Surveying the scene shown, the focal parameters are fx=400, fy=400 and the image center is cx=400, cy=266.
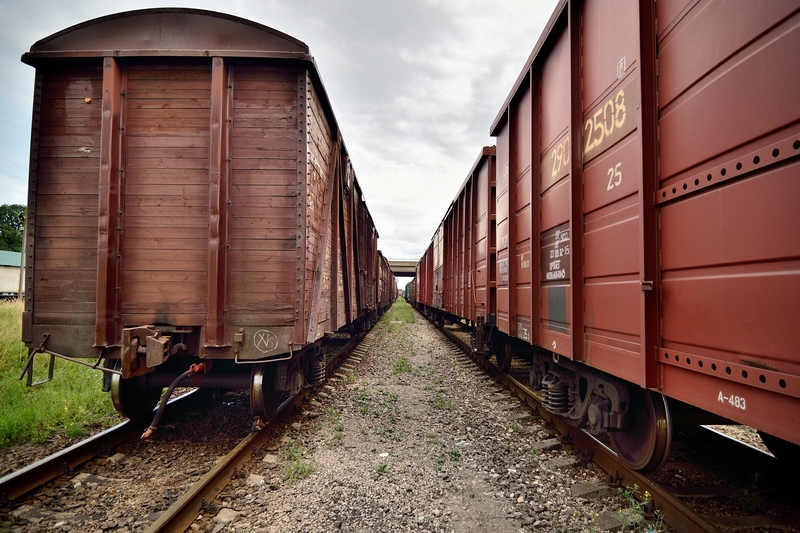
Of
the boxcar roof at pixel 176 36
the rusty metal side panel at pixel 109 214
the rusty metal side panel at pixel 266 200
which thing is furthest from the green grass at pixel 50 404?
the boxcar roof at pixel 176 36

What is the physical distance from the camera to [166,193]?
13.7 ft

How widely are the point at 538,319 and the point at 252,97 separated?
3825mm

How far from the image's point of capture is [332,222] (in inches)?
240

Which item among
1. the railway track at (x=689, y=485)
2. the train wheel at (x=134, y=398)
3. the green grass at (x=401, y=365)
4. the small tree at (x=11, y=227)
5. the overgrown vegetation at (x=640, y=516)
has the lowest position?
the green grass at (x=401, y=365)

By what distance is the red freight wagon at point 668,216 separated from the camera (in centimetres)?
164

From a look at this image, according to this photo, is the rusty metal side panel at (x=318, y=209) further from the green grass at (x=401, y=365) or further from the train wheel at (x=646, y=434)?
the train wheel at (x=646, y=434)

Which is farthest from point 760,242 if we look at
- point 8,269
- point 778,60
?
point 8,269

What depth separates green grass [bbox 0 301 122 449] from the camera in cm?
430

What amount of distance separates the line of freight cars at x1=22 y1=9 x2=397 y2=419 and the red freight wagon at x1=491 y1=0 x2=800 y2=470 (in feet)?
8.45

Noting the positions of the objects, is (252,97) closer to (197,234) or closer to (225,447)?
(197,234)

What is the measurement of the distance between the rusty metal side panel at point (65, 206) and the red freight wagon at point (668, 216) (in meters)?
4.62

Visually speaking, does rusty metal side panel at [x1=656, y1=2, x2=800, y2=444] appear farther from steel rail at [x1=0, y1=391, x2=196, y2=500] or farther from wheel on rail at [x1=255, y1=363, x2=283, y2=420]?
steel rail at [x1=0, y1=391, x2=196, y2=500]

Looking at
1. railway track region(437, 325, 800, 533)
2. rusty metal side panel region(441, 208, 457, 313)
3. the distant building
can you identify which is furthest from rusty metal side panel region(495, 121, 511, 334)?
the distant building

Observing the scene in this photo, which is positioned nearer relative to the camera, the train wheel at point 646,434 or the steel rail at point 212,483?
the steel rail at point 212,483
